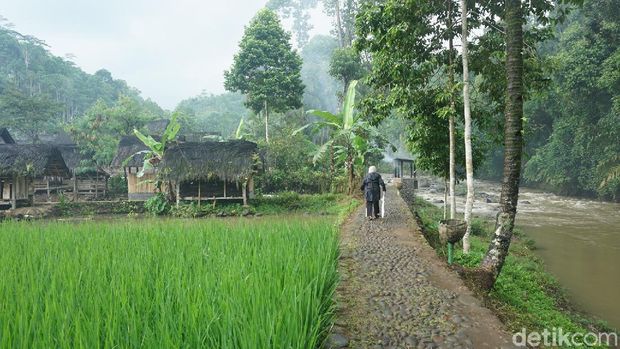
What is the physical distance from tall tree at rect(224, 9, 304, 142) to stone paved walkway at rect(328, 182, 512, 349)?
52.4ft

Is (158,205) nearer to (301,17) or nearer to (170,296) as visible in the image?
(170,296)

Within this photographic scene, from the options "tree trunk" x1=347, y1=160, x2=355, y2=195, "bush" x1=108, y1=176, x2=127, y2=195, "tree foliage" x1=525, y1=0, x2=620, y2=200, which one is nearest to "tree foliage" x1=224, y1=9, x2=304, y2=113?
"bush" x1=108, y1=176, x2=127, y2=195

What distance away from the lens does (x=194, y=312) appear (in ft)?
7.14

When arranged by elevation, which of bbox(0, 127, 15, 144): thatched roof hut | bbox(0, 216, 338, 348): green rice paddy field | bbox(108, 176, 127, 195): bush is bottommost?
bbox(0, 216, 338, 348): green rice paddy field

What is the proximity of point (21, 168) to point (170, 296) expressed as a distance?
15.6 m

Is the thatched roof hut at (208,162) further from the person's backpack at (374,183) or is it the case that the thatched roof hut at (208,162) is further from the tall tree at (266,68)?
the person's backpack at (374,183)

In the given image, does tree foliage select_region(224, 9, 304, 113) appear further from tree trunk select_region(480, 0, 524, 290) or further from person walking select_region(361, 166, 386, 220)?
tree trunk select_region(480, 0, 524, 290)

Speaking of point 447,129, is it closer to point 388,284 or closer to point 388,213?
point 388,213

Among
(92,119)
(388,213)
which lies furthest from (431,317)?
(92,119)

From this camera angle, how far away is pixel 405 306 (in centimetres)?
333

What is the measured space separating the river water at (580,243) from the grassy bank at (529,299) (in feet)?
1.46

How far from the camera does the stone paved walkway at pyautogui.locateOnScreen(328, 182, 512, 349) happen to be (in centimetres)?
274

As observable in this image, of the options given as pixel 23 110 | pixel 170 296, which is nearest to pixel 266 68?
pixel 23 110

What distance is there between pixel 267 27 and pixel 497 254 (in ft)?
62.5
